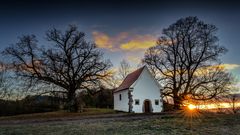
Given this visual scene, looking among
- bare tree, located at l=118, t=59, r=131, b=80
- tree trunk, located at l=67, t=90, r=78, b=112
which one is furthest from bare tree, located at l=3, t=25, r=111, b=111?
bare tree, located at l=118, t=59, r=131, b=80

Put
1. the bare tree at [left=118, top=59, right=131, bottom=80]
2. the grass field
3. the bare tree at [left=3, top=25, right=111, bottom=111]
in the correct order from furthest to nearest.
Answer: the bare tree at [left=118, top=59, right=131, bottom=80], the bare tree at [left=3, top=25, right=111, bottom=111], the grass field

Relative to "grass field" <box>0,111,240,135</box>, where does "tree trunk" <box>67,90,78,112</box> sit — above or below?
above

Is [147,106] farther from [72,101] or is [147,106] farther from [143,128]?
[143,128]

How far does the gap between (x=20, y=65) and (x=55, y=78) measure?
5.12 metres

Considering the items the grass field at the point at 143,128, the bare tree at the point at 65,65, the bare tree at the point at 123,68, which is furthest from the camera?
the bare tree at the point at 123,68

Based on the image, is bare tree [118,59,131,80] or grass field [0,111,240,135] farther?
bare tree [118,59,131,80]

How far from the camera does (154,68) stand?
1559 inches

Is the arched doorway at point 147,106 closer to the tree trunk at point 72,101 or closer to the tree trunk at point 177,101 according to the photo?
the tree trunk at point 177,101

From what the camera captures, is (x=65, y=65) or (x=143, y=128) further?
(x=65, y=65)

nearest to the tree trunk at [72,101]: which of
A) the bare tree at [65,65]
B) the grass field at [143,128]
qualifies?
the bare tree at [65,65]

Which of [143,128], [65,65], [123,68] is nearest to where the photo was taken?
[143,128]

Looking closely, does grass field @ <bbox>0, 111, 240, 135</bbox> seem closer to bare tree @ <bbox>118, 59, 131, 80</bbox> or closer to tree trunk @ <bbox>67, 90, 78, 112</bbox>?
tree trunk @ <bbox>67, 90, 78, 112</bbox>

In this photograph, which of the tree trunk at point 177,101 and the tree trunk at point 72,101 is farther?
the tree trunk at point 177,101

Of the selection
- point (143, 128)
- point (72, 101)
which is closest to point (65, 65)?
point (72, 101)
